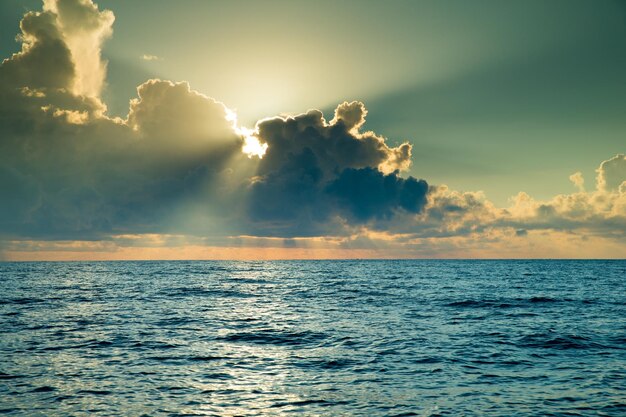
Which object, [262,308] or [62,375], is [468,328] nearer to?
[262,308]

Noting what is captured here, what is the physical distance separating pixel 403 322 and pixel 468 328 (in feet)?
16.6

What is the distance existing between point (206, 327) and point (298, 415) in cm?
2055

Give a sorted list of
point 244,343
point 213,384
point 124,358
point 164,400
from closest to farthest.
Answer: point 164,400 → point 213,384 → point 124,358 → point 244,343

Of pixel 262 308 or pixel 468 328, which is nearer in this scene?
pixel 468 328

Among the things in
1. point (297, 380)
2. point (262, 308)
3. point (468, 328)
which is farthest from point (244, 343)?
point (262, 308)

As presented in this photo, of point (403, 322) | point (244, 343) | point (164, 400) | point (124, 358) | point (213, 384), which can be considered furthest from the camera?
point (403, 322)

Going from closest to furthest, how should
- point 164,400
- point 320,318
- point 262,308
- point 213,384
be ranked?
point 164,400 → point 213,384 → point 320,318 → point 262,308

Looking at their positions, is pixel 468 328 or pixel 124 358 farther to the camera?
pixel 468 328

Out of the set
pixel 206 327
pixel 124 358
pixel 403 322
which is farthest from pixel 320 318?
pixel 124 358

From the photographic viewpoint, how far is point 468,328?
32.8m

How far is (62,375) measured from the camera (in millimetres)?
19688

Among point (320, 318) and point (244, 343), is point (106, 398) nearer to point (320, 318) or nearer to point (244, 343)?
point (244, 343)

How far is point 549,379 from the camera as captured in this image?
19.4m

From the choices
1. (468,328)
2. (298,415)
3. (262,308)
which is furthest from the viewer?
(262,308)
